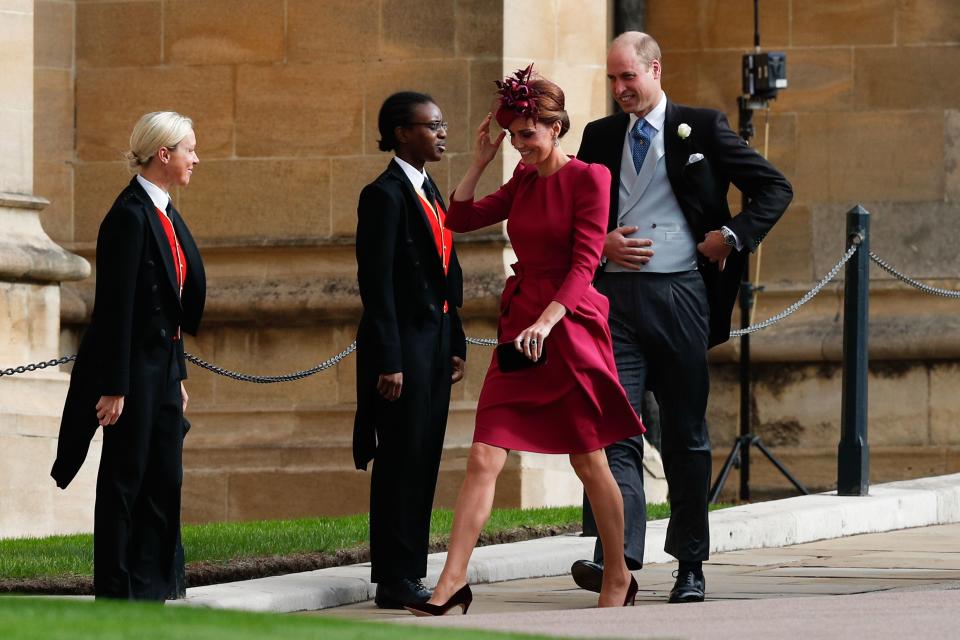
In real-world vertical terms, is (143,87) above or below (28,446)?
above

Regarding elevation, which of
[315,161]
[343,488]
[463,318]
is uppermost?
[315,161]

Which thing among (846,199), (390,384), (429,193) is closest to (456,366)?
(390,384)

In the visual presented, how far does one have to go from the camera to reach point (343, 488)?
38.1ft

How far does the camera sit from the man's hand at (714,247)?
23.7 ft

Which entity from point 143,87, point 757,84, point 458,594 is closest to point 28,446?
point 143,87

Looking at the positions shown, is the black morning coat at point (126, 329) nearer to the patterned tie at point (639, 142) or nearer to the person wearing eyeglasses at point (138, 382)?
the person wearing eyeglasses at point (138, 382)

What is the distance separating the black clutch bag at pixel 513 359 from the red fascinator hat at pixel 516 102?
26.9 inches

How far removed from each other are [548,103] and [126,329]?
145 centimetres

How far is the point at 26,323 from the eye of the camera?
1055cm

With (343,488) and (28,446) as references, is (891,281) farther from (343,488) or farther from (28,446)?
(28,446)

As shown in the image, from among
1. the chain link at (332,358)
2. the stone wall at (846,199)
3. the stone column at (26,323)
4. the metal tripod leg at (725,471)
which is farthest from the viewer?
the stone wall at (846,199)

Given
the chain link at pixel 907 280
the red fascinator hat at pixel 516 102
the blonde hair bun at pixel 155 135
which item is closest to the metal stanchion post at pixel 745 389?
the chain link at pixel 907 280

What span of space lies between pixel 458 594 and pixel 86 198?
20.6ft

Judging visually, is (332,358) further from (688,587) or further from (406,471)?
(688,587)
